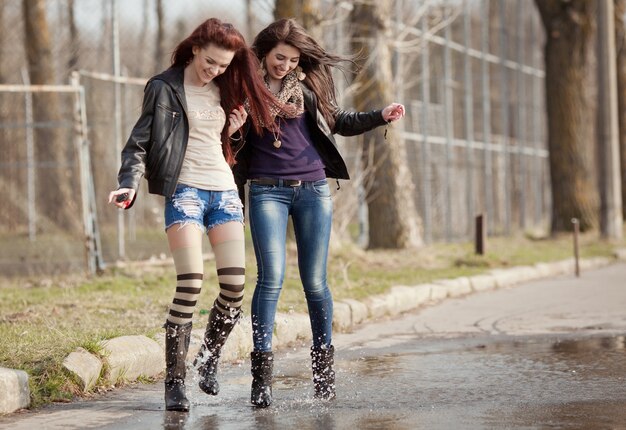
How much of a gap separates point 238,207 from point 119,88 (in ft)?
24.3

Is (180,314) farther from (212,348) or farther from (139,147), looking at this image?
(139,147)

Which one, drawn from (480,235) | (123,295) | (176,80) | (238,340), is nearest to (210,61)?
(176,80)

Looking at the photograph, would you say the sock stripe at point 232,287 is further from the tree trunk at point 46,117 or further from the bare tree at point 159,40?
the bare tree at point 159,40

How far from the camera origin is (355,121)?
592 cm

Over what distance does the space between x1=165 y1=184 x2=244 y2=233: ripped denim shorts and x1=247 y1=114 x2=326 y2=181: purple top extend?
0.70 ft

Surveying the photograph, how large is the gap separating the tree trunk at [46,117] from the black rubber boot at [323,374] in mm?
14458

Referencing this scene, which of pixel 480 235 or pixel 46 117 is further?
pixel 46 117

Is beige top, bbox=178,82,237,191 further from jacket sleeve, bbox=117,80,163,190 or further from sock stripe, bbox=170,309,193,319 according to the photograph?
sock stripe, bbox=170,309,193,319

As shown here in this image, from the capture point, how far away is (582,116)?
2088 centimetres

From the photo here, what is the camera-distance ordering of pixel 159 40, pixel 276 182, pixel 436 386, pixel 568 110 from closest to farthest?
pixel 276 182
pixel 436 386
pixel 568 110
pixel 159 40

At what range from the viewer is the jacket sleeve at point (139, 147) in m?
5.24

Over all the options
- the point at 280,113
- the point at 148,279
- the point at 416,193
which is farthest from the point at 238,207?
the point at 416,193

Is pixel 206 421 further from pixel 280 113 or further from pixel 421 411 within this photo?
pixel 280 113

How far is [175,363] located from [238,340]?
191cm
